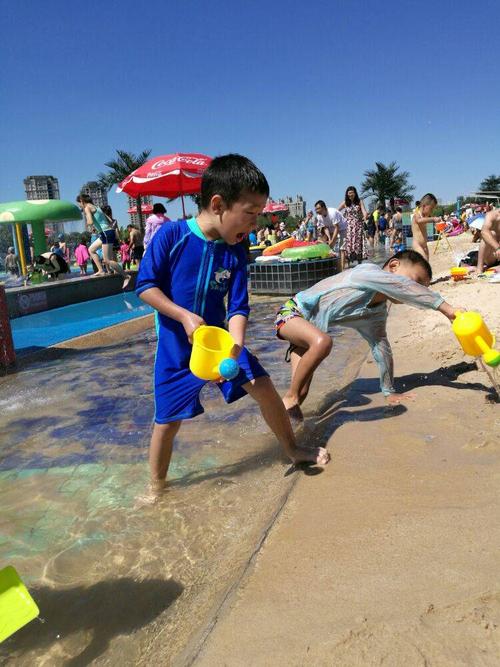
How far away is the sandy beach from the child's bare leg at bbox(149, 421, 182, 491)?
59 centimetres

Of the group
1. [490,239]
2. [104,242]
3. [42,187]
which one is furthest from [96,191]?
[490,239]

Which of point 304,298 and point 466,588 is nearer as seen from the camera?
point 466,588

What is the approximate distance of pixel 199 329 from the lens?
75.5 inches

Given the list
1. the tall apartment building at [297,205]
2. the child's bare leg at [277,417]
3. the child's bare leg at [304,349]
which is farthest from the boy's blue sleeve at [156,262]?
the tall apartment building at [297,205]

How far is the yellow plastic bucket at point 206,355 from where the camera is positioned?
1.87 metres

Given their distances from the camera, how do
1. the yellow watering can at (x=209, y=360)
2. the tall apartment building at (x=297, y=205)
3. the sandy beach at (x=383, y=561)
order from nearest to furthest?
the sandy beach at (x=383, y=561), the yellow watering can at (x=209, y=360), the tall apartment building at (x=297, y=205)

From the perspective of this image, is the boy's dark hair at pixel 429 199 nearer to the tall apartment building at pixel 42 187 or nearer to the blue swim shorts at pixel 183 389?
the blue swim shorts at pixel 183 389

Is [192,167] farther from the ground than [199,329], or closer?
farther from the ground

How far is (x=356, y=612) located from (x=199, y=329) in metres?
1.05

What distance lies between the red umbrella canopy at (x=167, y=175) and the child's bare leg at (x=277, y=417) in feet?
29.5

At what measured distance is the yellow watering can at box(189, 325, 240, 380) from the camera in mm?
1823

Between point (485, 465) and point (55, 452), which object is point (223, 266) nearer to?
point (485, 465)

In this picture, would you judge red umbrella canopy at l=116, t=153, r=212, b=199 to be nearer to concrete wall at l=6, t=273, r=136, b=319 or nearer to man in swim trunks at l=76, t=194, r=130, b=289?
man in swim trunks at l=76, t=194, r=130, b=289

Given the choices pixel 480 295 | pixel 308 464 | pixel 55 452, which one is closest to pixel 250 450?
pixel 308 464
